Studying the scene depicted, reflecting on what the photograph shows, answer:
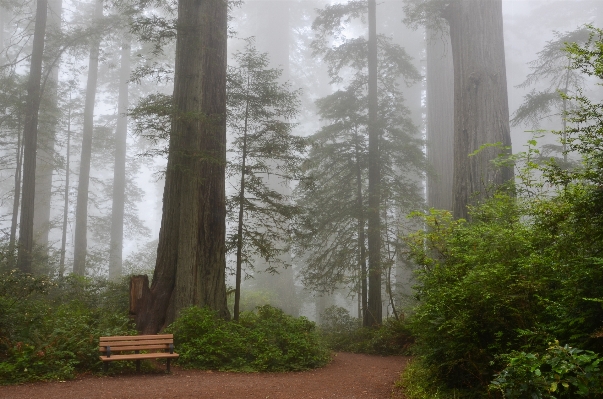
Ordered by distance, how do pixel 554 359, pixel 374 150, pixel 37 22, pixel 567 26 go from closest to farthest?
pixel 554 359 < pixel 374 150 < pixel 37 22 < pixel 567 26

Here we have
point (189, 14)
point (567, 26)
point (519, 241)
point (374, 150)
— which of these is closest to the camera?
point (519, 241)

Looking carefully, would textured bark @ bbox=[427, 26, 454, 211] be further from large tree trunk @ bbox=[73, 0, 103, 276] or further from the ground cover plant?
large tree trunk @ bbox=[73, 0, 103, 276]

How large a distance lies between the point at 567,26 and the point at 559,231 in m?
49.5

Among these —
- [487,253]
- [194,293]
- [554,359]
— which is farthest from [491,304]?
[194,293]

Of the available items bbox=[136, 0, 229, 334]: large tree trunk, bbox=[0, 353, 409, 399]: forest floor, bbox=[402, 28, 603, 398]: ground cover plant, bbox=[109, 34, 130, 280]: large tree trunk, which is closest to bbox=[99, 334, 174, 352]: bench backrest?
bbox=[0, 353, 409, 399]: forest floor

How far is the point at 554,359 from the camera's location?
3744mm

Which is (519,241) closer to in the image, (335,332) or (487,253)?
(487,253)

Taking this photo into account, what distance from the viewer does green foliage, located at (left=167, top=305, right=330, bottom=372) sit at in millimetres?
9188

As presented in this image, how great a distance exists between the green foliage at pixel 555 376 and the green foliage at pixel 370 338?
7.49m

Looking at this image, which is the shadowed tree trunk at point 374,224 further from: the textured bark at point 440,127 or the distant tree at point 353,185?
the textured bark at point 440,127

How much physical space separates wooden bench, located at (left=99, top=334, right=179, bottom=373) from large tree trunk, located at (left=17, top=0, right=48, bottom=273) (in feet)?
24.5

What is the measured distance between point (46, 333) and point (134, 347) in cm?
168

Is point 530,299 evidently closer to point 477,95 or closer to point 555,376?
point 555,376

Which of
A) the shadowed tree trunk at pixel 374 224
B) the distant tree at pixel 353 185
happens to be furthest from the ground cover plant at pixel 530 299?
the distant tree at pixel 353 185
